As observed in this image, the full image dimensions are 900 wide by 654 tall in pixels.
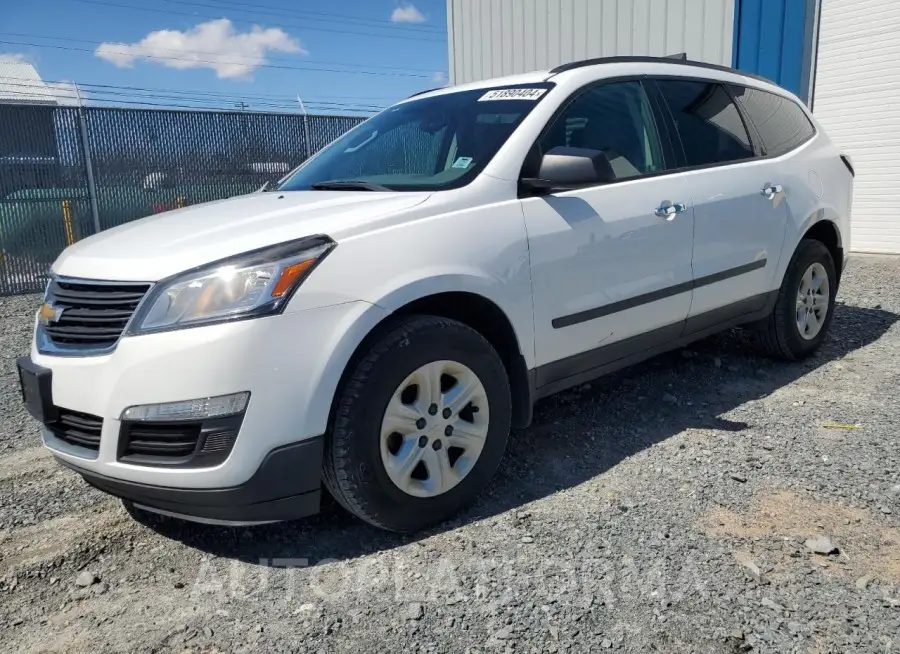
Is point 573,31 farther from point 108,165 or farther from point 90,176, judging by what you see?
point 90,176

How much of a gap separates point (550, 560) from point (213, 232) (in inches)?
64.7

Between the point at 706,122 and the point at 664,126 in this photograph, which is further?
the point at 706,122

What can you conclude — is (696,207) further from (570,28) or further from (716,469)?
(570,28)

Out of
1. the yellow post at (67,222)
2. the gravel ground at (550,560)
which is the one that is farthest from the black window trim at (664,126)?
the yellow post at (67,222)

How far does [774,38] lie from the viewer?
32.1 ft

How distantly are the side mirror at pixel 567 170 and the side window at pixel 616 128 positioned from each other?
0.21 meters

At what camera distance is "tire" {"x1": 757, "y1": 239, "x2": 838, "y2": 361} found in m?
4.43

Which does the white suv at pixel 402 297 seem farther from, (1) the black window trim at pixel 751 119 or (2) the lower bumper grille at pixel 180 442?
(1) the black window trim at pixel 751 119

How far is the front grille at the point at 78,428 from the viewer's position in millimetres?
2439

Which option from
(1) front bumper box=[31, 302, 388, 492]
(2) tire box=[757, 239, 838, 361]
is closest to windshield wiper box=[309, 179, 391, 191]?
(1) front bumper box=[31, 302, 388, 492]

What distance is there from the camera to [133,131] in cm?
947

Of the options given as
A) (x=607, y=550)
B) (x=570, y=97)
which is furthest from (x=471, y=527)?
(x=570, y=97)

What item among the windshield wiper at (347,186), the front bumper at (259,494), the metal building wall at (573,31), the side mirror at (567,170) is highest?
the metal building wall at (573,31)

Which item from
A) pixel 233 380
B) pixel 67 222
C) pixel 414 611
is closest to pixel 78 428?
pixel 233 380
